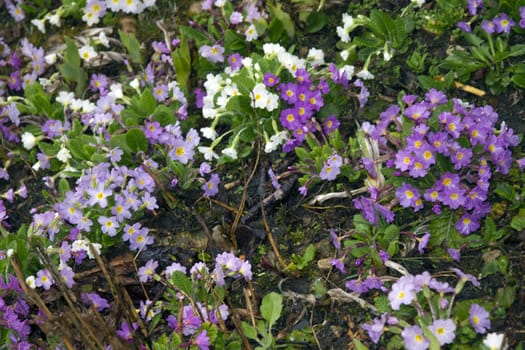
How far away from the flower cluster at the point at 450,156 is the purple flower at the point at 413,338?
0.66m

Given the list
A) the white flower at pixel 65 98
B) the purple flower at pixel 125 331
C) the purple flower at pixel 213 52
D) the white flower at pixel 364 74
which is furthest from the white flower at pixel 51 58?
the purple flower at pixel 125 331

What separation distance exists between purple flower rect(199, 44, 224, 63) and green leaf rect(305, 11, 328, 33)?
1.89 ft

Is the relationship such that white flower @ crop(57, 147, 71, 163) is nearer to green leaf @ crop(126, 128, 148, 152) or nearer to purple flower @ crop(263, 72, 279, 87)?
green leaf @ crop(126, 128, 148, 152)

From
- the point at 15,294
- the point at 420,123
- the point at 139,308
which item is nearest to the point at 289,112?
the point at 420,123

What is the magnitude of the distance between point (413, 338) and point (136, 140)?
1.87 metres

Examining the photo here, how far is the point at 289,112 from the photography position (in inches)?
153

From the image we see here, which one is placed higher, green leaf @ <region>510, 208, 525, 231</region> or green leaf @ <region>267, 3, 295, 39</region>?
green leaf @ <region>267, 3, 295, 39</region>

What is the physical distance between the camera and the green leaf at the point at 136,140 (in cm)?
389

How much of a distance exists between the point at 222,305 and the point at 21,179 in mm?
1784

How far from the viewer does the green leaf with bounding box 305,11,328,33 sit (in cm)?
445

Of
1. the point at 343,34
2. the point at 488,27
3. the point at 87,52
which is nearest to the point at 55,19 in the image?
the point at 87,52

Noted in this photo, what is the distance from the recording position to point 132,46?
4602 millimetres

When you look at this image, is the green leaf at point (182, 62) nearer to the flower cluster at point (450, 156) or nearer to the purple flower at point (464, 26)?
Result: the flower cluster at point (450, 156)

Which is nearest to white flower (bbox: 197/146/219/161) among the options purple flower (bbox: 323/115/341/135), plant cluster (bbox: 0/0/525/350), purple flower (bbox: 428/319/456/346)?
plant cluster (bbox: 0/0/525/350)
